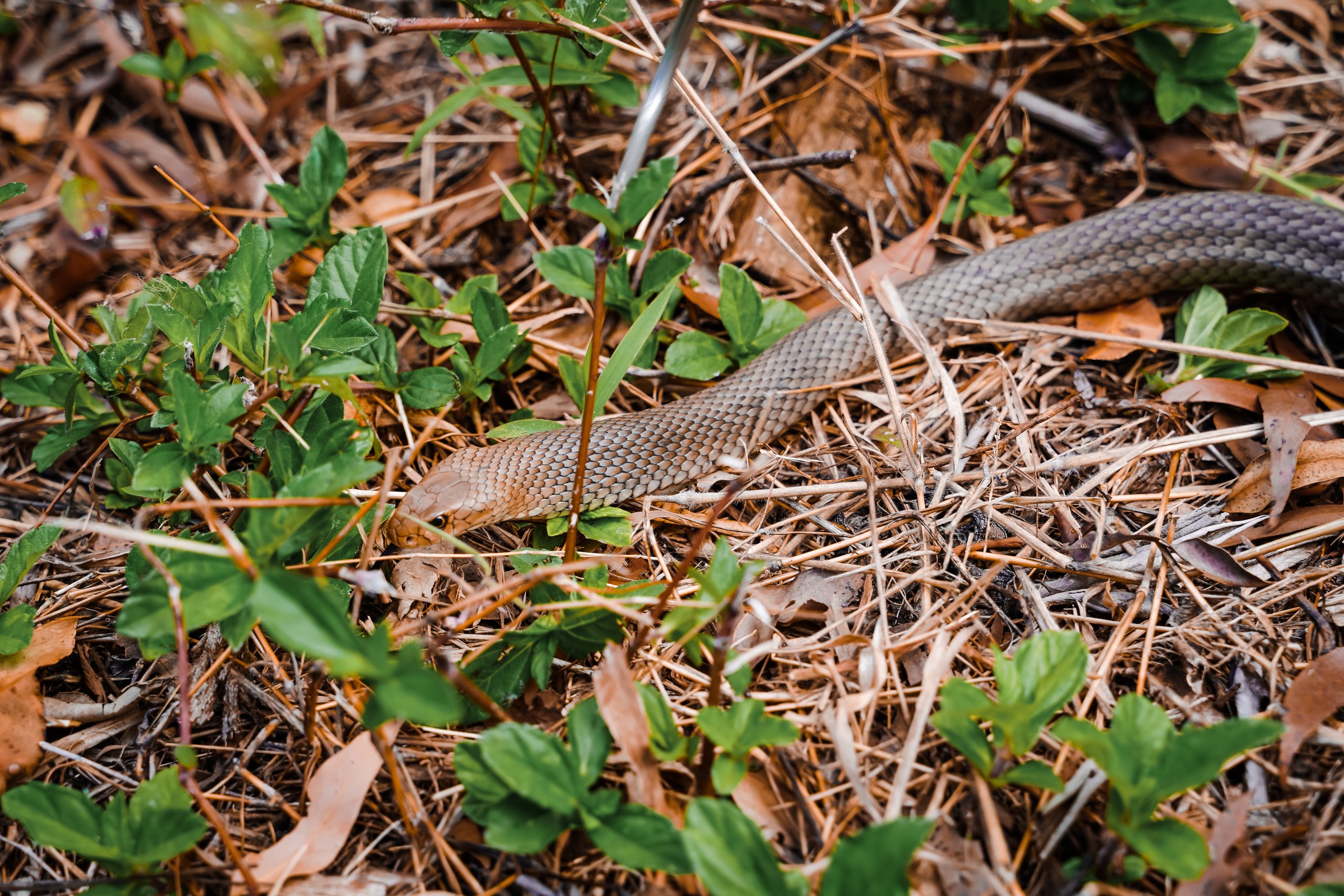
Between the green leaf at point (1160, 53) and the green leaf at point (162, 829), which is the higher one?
the green leaf at point (1160, 53)

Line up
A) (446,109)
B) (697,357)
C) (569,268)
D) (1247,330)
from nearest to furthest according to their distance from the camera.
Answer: (569,268)
(1247,330)
(697,357)
(446,109)

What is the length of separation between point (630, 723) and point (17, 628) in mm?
1785

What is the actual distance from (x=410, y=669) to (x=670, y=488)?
1395 mm

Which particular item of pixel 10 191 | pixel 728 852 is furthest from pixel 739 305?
pixel 10 191

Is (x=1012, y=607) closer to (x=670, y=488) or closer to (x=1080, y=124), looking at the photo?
(x=670, y=488)

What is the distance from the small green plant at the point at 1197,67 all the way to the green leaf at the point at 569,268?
2504 millimetres

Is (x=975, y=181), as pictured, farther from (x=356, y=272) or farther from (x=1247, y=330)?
(x=356, y=272)

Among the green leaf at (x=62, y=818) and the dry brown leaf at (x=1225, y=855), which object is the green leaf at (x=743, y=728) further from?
the green leaf at (x=62, y=818)

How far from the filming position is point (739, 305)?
295cm

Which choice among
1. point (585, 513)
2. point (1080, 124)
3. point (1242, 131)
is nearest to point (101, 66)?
point (585, 513)

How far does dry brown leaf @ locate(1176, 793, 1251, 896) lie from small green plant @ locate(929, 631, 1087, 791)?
1.30 ft

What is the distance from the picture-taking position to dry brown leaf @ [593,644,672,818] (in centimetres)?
197

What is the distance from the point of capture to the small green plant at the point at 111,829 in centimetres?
186

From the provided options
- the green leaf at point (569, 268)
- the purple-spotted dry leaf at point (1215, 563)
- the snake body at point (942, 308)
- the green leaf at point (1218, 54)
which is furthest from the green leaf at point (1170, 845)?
the green leaf at point (1218, 54)
